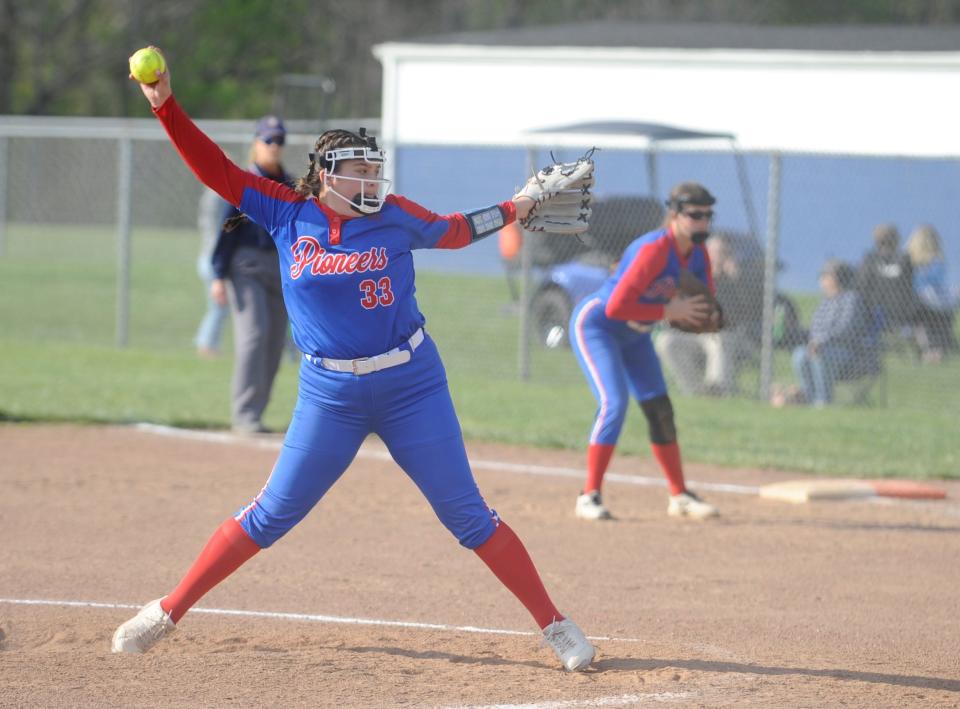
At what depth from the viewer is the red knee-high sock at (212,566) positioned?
17.3 ft

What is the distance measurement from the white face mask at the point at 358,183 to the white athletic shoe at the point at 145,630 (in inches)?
65.7

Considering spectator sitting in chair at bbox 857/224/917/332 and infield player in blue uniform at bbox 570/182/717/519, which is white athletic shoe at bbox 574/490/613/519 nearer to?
infield player in blue uniform at bbox 570/182/717/519

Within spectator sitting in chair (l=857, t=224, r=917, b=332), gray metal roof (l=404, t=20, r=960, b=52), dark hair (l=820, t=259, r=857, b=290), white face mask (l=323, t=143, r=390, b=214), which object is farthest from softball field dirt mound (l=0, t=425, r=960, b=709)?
gray metal roof (l=404, t=20, r=960, b=52)

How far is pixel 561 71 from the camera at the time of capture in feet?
82.1

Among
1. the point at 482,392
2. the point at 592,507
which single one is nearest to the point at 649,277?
the point at 592,507

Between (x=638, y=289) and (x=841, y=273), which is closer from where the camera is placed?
(x=638, y=289)

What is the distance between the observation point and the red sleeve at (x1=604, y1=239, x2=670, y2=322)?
787cm

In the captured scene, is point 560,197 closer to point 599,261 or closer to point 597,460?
point 597,460

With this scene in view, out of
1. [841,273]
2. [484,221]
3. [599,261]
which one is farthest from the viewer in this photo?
[599,261]

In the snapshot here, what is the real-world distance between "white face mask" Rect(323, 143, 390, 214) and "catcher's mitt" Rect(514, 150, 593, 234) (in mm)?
629

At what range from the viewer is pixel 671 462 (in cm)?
838

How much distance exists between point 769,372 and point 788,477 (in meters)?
3.38

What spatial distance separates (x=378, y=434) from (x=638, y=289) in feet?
9.61

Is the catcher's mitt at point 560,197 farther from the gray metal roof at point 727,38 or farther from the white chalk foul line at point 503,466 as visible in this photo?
the gray metal roof at point 727,38
